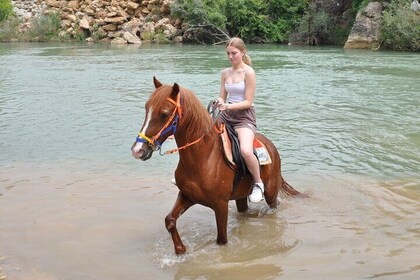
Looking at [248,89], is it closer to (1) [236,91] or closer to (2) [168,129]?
(1) [236,91]

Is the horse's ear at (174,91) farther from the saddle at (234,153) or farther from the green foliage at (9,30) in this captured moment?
the green foliage at (9,30)

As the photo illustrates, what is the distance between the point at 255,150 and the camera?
5570 millimetres

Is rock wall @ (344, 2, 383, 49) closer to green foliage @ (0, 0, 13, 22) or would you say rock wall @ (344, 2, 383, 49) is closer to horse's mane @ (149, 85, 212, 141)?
horse's mane @ (149, 85, 212, 141)

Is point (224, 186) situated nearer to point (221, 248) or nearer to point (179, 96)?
point (221, 248)

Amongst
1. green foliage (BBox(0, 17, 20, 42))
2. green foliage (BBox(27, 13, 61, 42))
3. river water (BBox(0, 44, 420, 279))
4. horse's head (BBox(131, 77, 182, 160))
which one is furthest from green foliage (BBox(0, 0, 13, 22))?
horse's head (BBox(131, 77, 182, 160))

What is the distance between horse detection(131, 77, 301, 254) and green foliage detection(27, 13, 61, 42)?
158ft

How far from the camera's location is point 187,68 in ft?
78.6

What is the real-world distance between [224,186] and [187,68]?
63.3ft

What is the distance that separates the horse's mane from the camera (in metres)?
4.53

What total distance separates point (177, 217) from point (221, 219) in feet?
1.51

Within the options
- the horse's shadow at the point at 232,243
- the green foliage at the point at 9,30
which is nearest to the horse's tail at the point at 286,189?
the horse's shadow at the point at 232,243

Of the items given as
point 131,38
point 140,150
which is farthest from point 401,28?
point 140,150

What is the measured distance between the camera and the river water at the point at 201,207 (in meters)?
5.09

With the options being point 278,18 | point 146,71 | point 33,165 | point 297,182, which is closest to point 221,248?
point 297,182
